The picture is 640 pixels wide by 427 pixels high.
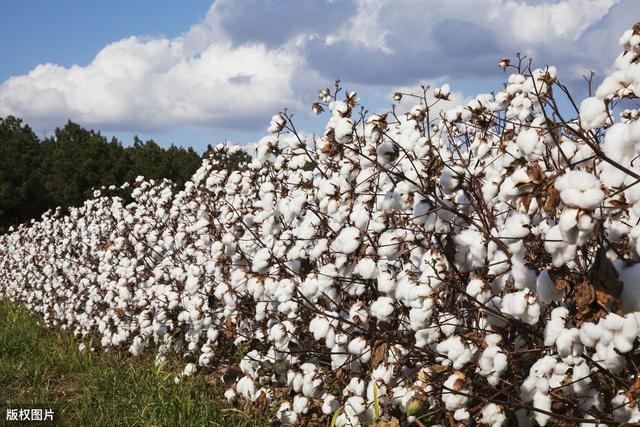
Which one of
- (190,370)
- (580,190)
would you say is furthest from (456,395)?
(190,370)

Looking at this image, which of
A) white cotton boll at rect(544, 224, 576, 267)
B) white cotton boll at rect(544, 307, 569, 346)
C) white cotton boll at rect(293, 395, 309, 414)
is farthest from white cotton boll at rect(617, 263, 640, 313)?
white cotton boll at rect(293, 395, 309, 414)

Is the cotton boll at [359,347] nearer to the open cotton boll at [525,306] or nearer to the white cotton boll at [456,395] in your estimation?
the white cotton boll at [456,395]

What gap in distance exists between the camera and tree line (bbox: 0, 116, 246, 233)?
74.1 ft

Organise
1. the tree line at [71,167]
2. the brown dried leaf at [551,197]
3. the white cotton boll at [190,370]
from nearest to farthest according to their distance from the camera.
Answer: the brown dried leaf at [551,197], the white cotton boll at [190,370], the tree line at [71,167]

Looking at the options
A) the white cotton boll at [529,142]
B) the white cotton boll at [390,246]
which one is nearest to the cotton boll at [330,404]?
the white cotton boll at [390,246]

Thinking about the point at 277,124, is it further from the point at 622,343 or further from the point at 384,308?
the point at 622,343

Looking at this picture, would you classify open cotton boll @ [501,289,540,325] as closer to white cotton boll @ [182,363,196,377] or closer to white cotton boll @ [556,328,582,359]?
white cotton boll @ [556,328,582,359]

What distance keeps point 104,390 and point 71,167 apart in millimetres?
18663

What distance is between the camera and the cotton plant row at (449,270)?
7.64 ft

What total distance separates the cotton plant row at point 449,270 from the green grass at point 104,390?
0.69 ft

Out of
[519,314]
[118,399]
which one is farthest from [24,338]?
[519,314]

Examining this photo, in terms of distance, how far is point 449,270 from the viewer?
335 cm

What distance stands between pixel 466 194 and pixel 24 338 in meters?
7.54

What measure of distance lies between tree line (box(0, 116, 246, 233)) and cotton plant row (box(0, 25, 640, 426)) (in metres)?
17.0
